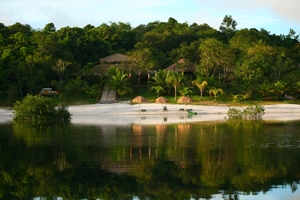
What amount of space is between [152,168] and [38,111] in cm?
1694

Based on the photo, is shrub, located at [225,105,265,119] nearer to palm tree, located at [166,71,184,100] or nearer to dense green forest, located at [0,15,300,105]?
dense green forest, located at [0,15,300,105]

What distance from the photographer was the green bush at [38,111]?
23.6m

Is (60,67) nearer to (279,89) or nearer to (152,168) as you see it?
(279,89)

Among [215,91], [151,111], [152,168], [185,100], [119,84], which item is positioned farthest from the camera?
[119,84]

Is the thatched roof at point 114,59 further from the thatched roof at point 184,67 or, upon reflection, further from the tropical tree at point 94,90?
the thatched roof at point 184,67

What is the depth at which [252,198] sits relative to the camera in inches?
257

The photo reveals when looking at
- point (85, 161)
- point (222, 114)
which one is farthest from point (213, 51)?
point (85, 161)

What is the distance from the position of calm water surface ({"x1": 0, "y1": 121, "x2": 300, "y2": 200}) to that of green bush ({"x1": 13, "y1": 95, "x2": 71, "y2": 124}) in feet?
28.3

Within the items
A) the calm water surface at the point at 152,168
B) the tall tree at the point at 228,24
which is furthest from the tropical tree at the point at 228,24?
the calm water surface at the point at 152,168

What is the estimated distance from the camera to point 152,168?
30.2 feet

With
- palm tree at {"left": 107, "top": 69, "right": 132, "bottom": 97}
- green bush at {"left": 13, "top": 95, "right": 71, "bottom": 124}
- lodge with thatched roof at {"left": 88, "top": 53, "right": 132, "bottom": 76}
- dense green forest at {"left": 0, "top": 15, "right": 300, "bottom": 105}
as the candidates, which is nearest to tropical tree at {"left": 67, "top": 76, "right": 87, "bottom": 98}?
dense green forest at {"left": 0, "top": 15, "right": 300, "bottom": 105}

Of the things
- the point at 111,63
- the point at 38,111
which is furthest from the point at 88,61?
the point at 38,111

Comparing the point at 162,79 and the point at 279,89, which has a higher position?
the point at 162,79

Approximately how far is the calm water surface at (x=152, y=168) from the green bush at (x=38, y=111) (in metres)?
8.63
